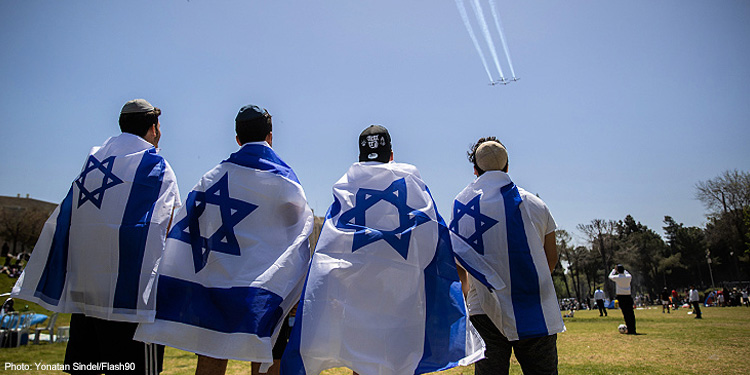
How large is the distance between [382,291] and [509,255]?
3.70 feet

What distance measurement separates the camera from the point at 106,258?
290cm

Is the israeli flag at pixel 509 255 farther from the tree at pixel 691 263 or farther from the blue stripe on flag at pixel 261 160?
the tree at pixel 691 263

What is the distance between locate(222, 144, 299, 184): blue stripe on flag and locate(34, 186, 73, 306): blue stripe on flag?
1.18m

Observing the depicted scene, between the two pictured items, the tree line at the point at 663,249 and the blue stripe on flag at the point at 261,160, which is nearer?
the blue stripe on flag at the point at 261,160

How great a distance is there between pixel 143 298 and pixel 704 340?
10.8 m

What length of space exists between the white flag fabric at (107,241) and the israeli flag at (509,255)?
232cm

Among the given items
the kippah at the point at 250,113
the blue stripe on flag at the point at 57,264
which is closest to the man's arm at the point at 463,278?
the kippah at the point at 250,113

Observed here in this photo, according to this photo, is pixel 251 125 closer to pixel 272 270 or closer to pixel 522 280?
pixel 272 270

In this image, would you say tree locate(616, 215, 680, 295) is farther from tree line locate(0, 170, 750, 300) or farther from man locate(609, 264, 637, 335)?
man locate(609, 264, 637, 335)

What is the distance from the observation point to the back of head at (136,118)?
11.1 feet

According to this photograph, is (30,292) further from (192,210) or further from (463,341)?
(463,341)

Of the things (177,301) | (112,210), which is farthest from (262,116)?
(177,301)

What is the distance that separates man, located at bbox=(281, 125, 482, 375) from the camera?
268cm

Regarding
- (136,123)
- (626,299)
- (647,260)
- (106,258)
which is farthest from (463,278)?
(647,260)
